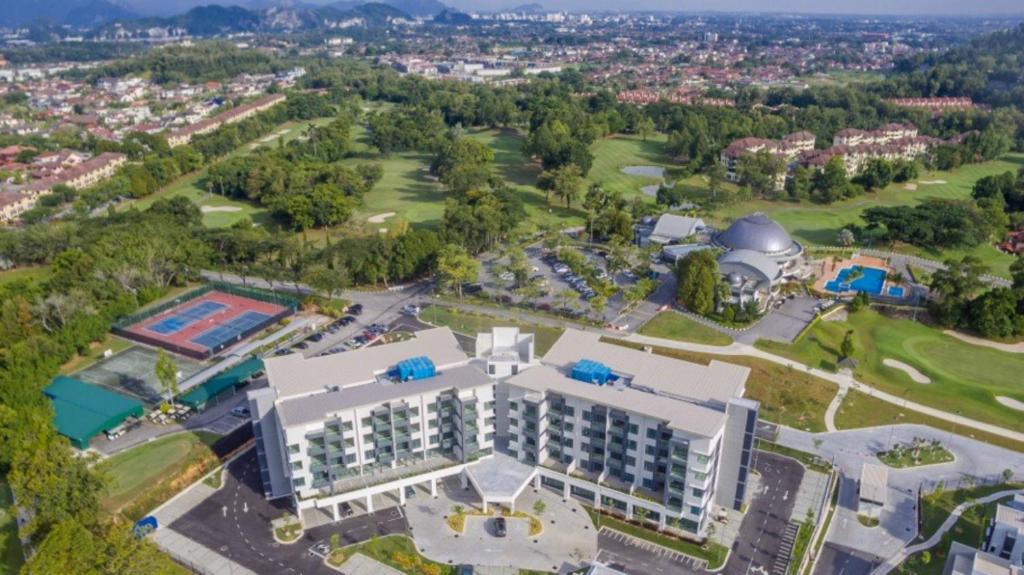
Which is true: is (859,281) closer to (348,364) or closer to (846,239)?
(846,239)

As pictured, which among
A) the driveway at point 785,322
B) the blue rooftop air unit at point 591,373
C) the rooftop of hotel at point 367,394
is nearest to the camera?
the rooftop of hotel at point 367,394

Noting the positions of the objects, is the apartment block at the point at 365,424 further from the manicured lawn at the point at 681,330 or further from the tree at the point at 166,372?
the manicured lawn at the point at 681,330

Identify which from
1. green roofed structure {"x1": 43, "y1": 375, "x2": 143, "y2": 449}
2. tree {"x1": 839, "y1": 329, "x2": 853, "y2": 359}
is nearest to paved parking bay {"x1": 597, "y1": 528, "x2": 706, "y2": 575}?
tree {"x1": 839, "y1": 329, "x2": 853, "y2": 359}

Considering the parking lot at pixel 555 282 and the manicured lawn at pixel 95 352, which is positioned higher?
the parking lot at pixel 555 282

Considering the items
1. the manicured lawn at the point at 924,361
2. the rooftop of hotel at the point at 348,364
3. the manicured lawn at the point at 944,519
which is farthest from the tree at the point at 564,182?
the manicured lawn at the point at 944,519

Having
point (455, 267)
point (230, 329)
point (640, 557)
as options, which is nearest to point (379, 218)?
point (455, 267)

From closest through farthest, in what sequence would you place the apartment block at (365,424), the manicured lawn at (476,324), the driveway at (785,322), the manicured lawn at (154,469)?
the apartment block at (365,424), the manicured lawn at (154,469), the driveway at (785,322), the manicured lawn at (476,324)

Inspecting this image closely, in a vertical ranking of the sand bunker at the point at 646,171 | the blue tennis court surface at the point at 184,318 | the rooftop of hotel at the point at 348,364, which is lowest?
the blue tennis court surface at the point at 184,318

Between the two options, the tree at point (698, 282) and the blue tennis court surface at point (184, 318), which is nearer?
the blue tennis court surface at point (184, 318)

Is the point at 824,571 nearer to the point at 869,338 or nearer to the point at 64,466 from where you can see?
the point at 869,338
